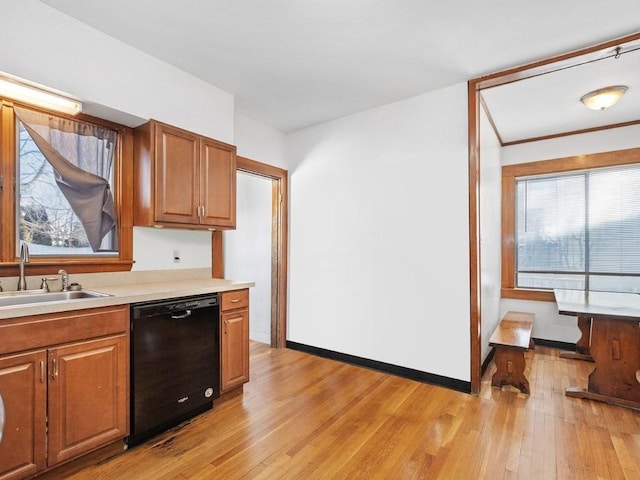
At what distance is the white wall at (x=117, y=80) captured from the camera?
6.35ft

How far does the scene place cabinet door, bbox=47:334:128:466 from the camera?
5.57ft

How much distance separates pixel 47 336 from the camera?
1.67m

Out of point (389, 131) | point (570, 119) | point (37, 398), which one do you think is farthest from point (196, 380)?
point (570, 119)

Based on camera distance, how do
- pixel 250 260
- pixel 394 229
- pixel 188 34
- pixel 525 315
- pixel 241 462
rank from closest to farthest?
pixel 241 462, pixel 188 34, pixel 394 229, pixel 525 315, pixel 250 260

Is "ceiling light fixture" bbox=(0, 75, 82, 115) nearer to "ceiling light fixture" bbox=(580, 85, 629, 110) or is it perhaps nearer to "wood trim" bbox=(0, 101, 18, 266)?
"wood trim" bbox=(0, 101, 18, 266)

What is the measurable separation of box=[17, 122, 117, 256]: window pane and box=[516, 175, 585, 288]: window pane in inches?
191

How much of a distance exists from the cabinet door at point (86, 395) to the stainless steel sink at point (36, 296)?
1.11 ft

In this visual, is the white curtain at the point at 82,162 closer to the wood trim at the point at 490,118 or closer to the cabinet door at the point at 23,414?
the cabinet door at the point at 23,414

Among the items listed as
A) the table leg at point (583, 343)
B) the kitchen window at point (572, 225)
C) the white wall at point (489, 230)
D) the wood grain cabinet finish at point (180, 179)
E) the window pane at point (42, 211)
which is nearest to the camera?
the window pane at point (42, 211)

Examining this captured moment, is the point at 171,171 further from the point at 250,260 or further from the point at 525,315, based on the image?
the point at 525,315

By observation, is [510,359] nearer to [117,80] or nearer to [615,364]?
[615,364]

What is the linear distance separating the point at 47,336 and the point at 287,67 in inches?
95.6

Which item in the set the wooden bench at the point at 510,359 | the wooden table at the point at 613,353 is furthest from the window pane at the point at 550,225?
the wooden bench at the point at 510,359

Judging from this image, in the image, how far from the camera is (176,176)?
2.58 m
